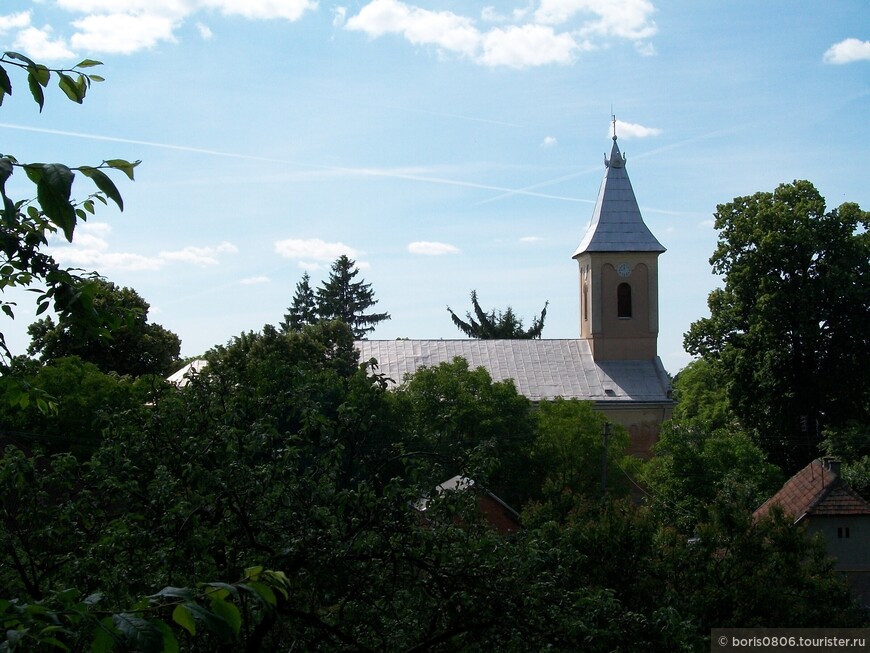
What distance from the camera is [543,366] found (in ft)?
156

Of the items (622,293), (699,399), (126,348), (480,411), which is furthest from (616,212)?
(126,348)

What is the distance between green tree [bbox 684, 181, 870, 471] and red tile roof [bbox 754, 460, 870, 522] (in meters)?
7.62

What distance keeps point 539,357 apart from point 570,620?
41.0 meters

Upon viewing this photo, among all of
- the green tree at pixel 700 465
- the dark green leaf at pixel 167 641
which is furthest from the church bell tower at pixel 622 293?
the dark green leaf at pixel 167 641

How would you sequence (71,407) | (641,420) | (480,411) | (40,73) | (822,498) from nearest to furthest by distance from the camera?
(40,73)
(822,498)
(71,407)
(480,411)
(641,420)

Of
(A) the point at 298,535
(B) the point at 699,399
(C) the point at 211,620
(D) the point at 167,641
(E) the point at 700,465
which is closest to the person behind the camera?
(C) the point at 211,620

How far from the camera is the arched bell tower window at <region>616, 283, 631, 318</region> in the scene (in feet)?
157

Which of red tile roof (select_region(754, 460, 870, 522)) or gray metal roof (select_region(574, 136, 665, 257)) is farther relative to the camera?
gray metal roof (select_region(574, 136, 665, 257))

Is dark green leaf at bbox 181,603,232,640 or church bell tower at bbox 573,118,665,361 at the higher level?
church bell tower at bbox 573,118,665,361

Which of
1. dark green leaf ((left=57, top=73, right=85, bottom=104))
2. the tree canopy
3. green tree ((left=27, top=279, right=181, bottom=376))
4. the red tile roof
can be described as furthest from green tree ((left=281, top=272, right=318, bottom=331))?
dark green leaf ((left=57, top=73, right=85, bottom=104))

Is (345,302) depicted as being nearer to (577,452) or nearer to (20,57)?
(577,452)

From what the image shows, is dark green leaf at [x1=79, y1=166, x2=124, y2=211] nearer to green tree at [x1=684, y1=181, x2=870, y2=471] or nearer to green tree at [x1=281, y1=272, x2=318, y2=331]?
green tree at [x1=684, y1=181, x2=870, y2=471]

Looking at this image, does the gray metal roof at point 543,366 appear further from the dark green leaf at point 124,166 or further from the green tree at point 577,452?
the dark green leaf at point 124,166

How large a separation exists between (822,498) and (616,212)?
23925mm
